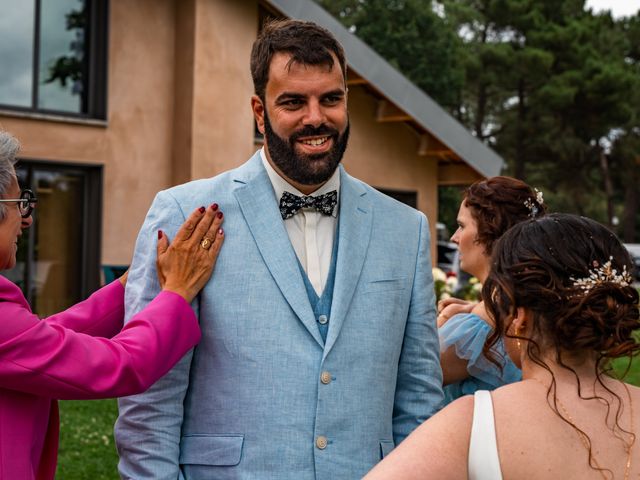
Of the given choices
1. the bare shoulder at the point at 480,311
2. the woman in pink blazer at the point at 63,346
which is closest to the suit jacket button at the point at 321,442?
the woman in pink blazer at the point at 63,346

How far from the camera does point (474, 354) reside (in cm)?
393

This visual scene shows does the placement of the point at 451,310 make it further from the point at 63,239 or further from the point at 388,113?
the point at 388,113

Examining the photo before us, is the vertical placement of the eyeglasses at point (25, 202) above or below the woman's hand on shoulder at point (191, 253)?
above

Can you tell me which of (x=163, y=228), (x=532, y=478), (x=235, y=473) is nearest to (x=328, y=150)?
(x=163, y=228)

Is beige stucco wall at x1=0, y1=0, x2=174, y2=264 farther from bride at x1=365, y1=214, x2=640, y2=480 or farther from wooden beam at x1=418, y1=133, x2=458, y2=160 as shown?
bride at x1=365, y1=214, x2=640, y2=480

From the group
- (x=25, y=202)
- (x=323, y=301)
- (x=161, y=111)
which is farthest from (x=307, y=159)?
(x=161, y=111)

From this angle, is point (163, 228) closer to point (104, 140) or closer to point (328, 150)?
point (328, 150)

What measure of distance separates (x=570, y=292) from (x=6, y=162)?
5.30ft

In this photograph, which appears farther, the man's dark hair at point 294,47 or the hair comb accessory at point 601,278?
the man's dark hair at point 294,47

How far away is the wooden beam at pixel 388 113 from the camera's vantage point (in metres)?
13.6

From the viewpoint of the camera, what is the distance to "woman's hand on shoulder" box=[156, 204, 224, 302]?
2.85m

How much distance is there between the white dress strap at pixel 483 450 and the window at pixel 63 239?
1054cm

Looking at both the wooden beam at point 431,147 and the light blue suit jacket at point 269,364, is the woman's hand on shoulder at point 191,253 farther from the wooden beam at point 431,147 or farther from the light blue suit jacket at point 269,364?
the wooden beam at point 431,147

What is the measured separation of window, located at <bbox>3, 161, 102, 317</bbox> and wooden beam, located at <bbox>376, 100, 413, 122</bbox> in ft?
13.7
